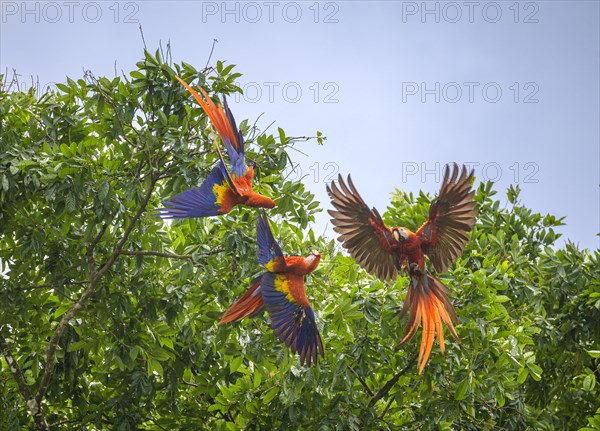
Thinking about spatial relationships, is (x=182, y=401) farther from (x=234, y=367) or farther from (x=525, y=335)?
(x=525, y=335)

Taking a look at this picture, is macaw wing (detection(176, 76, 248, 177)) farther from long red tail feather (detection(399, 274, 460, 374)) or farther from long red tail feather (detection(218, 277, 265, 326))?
long red tail feather (detection(399, 274, 460, 374))

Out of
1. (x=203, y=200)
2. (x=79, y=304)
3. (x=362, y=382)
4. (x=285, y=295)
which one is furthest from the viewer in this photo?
(x=362, y=382)

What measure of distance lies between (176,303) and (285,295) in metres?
1.79

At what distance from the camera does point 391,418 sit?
27.5 feet

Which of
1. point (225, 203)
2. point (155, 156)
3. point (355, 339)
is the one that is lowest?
point (355, 339)

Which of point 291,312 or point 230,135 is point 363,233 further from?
point 230,135

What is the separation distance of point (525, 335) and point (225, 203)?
125 inches

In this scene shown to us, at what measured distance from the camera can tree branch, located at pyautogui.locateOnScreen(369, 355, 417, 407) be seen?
25.6 ft

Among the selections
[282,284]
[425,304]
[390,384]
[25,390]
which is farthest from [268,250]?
[25,390]

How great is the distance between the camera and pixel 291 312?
6074mm

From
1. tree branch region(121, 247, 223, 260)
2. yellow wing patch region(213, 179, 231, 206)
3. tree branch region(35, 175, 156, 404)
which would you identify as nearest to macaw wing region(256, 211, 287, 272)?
yellow wing patch region(213, 179, 231, 206)

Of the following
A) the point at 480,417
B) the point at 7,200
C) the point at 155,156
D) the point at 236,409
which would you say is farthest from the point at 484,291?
the point at 7,200

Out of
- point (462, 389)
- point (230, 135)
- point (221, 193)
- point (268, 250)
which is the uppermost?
point (230, 135)

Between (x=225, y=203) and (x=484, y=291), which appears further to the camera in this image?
(x=484, y=291)
